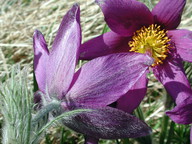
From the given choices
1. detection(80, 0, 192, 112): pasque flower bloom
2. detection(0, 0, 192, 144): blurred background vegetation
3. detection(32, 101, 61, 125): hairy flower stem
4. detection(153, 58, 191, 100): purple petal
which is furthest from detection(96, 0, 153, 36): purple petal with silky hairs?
detection(0, 0, 192, 144): blurred background vegetation

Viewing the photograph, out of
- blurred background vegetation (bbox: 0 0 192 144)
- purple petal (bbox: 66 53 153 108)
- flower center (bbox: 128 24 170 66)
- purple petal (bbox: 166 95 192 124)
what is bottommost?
blurred background vegetation (bbox: 0 0 192 144)

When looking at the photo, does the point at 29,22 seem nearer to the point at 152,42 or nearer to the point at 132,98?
the point at 152,42

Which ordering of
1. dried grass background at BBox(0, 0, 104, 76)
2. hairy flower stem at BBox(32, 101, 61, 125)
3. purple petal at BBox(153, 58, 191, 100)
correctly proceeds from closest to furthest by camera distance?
1. hairy flower stem at BBox(32, 101, 61, 125)
2. purple petal at BBox(153, 58, 191, 100)
3. dried grass background at BBox(0, 0, 104, 76)

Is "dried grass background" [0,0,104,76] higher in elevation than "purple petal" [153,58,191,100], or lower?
lower

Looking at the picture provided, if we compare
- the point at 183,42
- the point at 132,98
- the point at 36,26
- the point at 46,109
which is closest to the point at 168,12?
the point at 183,42

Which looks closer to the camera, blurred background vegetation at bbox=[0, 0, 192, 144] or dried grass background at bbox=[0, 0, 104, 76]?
blurred background vegetation at bbox=[0, 0, 192, 144]

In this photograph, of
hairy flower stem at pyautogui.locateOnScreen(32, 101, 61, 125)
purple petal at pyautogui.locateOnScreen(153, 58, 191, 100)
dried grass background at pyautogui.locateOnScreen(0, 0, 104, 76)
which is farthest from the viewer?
dried grass background at pyautogui.locateOnScreen(0, 0, 104, 76)

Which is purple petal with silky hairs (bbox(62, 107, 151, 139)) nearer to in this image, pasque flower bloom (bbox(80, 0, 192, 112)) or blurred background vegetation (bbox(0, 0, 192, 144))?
pasque flower bloom (bbox(80, 0, 192, 112))
